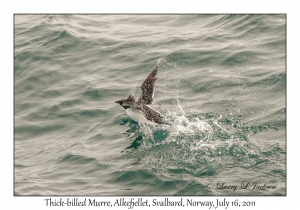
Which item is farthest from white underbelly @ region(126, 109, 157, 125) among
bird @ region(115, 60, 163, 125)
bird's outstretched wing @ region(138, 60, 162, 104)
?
bird's outstretched wing @ region(138, 60, 162, 104)

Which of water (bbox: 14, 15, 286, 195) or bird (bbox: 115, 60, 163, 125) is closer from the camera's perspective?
water (bbox: 14, 15, 286, 195)

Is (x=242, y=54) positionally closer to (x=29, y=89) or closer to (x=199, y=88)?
(x=199, y=88)

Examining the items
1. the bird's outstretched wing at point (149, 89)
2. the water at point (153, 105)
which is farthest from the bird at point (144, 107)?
the water at point (153, 105)

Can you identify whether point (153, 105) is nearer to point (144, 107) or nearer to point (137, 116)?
point (144, 107)

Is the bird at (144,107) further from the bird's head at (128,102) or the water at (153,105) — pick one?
the water at (153,105)

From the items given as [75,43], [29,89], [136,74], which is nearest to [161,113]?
[136,74]

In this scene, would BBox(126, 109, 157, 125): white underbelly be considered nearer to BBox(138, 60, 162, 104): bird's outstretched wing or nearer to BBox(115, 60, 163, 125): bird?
BBox(115, 60, 163, 125): bird
